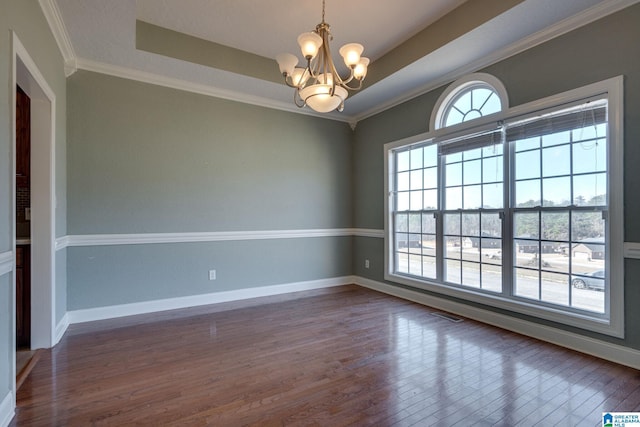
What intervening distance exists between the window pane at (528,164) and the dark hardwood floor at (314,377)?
61.1 inches

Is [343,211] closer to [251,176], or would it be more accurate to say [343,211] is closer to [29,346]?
[251,176]

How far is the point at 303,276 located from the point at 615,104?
3902 millimetres

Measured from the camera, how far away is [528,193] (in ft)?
9.74

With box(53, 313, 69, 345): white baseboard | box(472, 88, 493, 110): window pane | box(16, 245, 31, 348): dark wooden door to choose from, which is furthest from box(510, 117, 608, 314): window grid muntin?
box(16, 245, 31, 348): dark wooden door

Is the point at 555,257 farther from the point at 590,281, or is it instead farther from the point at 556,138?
the point at 556,138

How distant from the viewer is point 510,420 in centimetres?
173

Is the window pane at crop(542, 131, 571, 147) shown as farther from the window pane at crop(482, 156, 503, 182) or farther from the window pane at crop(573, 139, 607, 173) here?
the window pane at crop(482, 156, 503, 182)

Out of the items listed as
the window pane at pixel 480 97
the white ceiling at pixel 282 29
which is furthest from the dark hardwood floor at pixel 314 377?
the white ceiling at pixel 282 29

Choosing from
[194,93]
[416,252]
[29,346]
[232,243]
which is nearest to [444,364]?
[416,252]

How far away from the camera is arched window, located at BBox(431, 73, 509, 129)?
320cm

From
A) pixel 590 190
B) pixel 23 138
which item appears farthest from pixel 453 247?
pixel 23 138

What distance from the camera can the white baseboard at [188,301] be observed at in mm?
3311

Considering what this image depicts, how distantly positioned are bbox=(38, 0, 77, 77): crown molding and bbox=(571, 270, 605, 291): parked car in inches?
191

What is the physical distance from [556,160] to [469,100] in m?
1.19
